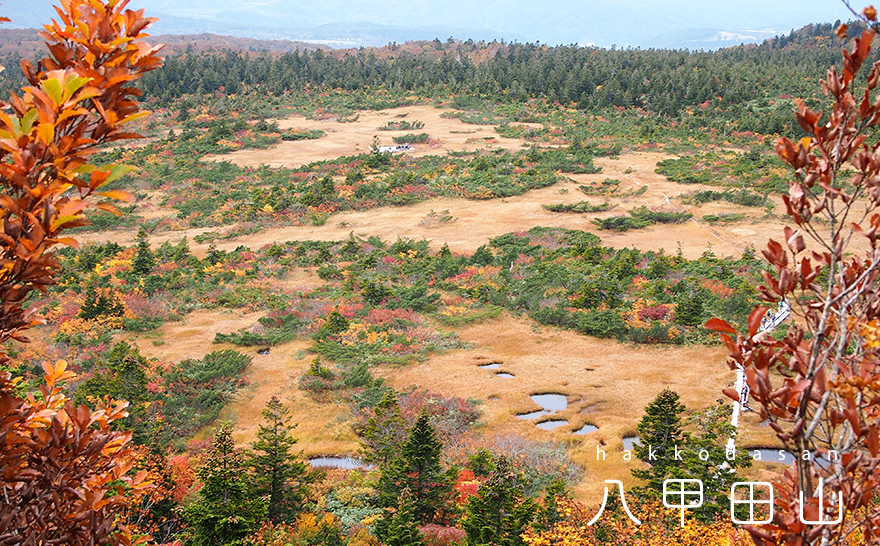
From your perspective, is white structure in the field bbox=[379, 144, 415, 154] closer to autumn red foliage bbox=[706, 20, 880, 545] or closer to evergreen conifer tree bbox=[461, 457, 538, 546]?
evergreen conifer tree bbox=[461, 457, 538, 546]

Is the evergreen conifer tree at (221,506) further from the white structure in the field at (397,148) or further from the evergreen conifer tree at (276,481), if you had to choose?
the white structure in the field at (397,148)

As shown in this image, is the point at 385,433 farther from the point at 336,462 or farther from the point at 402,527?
the point at 402,527

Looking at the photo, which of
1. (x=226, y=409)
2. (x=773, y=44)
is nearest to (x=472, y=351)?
(x=226, y=409)

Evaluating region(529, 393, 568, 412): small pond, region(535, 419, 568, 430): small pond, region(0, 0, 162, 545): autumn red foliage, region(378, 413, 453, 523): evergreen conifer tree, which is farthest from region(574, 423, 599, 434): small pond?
region(0, 0, 162, 545): autumn red foliage

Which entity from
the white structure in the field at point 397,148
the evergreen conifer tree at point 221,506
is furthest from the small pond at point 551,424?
the white structure in the field at point 397,148

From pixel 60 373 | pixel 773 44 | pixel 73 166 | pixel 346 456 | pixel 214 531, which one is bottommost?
pixel 346 456

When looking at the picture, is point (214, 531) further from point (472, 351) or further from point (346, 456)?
point (472, 351)
